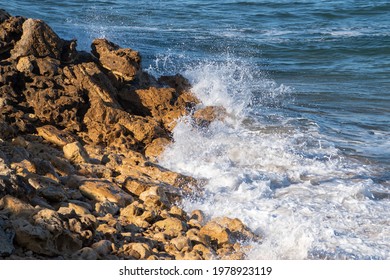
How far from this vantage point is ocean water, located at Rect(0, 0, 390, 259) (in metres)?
6.95

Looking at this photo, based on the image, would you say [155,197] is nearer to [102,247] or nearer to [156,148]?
[102,247]

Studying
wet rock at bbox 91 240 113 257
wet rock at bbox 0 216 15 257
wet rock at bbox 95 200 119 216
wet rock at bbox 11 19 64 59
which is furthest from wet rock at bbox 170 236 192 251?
wet rock at bbox 11 19 64 59

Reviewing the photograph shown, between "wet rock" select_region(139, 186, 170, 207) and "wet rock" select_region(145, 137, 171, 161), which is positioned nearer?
"wet rock" select_region(139, 186, 170, 207)

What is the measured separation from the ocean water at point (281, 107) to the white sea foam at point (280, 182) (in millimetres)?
16

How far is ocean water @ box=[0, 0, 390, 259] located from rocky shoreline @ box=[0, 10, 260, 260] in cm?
34

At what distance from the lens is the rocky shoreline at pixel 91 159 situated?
537cm

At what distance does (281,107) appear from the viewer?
447 inches

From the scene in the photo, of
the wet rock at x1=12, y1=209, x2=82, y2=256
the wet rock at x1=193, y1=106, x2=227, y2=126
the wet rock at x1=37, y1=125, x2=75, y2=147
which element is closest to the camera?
the wet rock at x1=12, y1=209, x2=82, y2=256

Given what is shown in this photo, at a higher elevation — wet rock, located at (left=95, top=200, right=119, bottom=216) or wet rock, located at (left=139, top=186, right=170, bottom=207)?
wet rock, located at (left=95, top=200, right=119, bottom=216)

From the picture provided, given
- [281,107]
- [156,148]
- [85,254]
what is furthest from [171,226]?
[281,107]

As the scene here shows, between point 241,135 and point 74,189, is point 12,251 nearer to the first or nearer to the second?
point 74,189

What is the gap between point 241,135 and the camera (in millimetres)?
9453

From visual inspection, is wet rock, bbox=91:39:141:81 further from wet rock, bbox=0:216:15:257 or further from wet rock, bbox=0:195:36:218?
wet rock, bbox=0:216:15:257

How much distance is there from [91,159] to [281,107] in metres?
4.35
